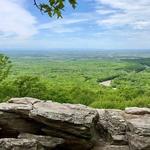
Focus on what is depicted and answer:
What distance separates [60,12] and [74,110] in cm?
1102

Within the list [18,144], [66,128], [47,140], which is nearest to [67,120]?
[66,128]

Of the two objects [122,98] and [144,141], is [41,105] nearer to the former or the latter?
[144,141]

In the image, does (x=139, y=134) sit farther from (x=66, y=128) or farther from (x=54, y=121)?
(x=54, y=121)

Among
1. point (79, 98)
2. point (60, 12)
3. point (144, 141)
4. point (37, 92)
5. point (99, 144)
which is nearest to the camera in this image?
point (60, 12)

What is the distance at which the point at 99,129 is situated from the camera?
75.0 feet

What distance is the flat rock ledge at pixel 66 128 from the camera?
20719 mm

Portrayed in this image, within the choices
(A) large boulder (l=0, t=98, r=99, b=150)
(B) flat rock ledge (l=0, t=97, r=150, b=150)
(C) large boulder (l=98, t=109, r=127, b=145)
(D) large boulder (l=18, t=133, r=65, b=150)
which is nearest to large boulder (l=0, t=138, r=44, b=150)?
(B) flat rock ledge (l=0, t=97, r=150, b=150)

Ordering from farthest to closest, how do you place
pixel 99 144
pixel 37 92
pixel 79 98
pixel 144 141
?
pixel 79 98
pixel 37 92
pixel 99 144
pixel 144 141

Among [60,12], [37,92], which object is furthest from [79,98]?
[60,12]

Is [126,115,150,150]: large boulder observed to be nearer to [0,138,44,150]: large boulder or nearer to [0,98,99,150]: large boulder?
[0,98,99,150]: large boulder

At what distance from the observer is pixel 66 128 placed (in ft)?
68.8

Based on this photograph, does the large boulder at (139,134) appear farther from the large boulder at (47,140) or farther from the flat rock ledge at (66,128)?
the large boulder at (47,140)

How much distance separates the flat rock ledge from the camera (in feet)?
68.0

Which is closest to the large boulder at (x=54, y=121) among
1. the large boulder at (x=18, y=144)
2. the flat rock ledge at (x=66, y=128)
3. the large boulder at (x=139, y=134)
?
the flat rock ledge at (x=66, y=128)
